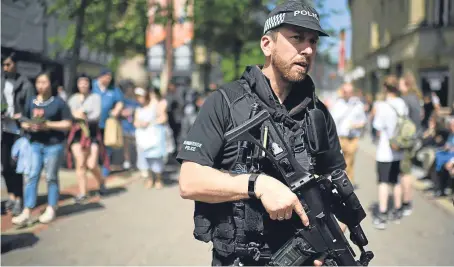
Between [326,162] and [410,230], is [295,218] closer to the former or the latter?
[326,162]

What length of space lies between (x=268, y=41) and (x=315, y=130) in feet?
1.36

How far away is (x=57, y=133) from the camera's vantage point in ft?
20.2

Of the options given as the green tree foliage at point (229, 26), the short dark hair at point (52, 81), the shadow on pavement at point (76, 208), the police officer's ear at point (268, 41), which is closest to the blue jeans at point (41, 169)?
the shadow on pavement at point (76, 208)

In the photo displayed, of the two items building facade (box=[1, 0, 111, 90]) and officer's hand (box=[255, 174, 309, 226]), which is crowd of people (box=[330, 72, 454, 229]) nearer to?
building facade (box=[1, 0, 111, 90])

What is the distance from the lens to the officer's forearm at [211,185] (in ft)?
6.44

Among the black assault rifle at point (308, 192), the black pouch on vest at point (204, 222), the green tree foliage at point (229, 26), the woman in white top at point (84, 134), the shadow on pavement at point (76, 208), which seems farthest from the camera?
the green tree foliage at point (229, 26)

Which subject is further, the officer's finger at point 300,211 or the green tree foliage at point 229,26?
the green tree foliage at point 229,26

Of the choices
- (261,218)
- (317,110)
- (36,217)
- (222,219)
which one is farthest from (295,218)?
(36,217)

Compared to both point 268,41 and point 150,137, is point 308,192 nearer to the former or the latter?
point 268,41

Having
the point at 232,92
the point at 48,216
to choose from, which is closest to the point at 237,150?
the point at 232,92

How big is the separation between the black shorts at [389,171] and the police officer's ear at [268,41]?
4.81 meters

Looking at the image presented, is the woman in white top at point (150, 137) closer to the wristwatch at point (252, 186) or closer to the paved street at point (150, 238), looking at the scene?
the paved street at point (150, 238)

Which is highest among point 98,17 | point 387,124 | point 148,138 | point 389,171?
point 98,17

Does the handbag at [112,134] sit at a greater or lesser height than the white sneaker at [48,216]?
greater
